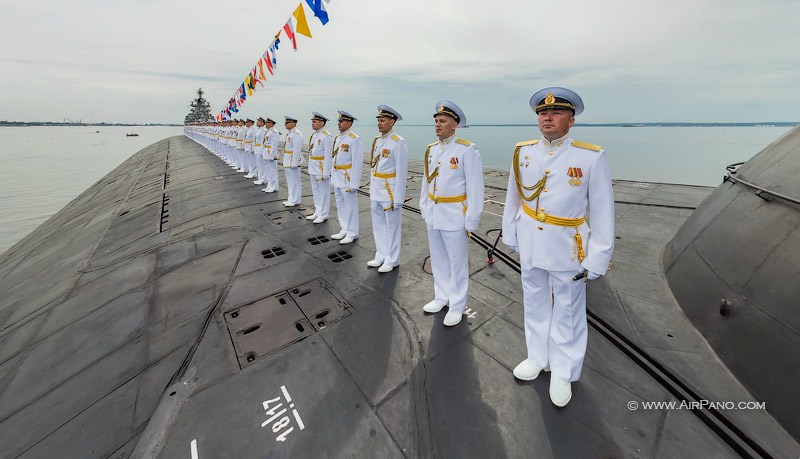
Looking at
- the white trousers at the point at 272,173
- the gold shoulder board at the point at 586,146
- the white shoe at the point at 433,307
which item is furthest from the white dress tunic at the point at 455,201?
the white trousers at the point at 272,173

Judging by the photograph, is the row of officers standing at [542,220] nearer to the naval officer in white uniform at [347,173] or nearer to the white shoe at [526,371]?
the white shoe at [526,371]

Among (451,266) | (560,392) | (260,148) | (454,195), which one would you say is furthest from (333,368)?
(260,148)

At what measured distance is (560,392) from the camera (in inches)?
111

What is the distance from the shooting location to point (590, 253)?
2646mm

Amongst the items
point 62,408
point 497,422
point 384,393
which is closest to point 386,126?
point 384,393

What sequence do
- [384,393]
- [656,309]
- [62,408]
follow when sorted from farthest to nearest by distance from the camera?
[656,309] → [62,408] → [384,393]

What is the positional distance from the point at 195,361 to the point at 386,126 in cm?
429

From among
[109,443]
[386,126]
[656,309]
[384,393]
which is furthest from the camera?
[386,126]

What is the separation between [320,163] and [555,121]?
21.1ft

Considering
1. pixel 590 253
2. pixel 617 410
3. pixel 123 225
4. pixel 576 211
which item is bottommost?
pixel 123 225

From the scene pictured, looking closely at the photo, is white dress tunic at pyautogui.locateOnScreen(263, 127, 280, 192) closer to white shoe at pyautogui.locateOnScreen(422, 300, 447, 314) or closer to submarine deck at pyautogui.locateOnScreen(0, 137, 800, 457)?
submarine deck at pyautogui.locateOnScreen(0, 137, 800, 457)

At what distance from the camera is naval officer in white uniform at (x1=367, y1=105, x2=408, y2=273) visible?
205 inches

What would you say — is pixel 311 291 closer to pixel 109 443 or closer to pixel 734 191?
pixel 109 443

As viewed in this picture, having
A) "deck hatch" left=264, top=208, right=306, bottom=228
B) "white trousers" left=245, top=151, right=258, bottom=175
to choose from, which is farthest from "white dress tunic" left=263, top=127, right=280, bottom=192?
"white trousers" left=245, top=151, right=258, bottom=175
